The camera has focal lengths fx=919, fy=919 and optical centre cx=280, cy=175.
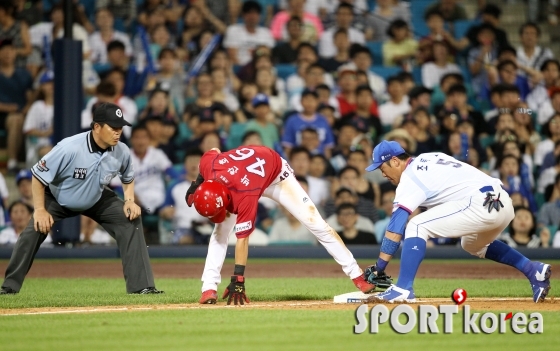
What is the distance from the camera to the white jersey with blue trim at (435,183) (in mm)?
7414

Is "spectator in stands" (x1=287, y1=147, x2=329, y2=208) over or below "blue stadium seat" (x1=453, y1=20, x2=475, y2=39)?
below

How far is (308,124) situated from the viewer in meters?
15.2

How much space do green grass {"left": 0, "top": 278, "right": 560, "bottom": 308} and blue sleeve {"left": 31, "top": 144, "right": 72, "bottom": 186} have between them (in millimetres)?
1114

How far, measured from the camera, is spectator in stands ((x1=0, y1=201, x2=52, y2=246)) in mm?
13477

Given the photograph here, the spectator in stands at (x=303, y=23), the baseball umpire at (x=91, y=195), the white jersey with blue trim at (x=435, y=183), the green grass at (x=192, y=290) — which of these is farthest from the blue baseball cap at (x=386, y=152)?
the spectator in stands at (x=303, y=23)

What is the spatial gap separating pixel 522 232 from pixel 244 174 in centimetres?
743

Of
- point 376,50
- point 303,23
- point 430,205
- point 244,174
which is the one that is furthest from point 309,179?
point 244,174

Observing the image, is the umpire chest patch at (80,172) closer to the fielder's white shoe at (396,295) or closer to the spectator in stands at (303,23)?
the fielder's white shoe at (396,295)

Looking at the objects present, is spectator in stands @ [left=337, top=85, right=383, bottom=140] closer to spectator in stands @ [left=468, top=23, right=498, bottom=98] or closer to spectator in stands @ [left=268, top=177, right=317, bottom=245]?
spectator in stands @ [left=268, top=177, right=317, bottom=245]

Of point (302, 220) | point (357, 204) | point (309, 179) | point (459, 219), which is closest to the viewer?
point (459, 219)

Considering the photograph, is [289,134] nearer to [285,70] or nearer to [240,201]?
[285,70]

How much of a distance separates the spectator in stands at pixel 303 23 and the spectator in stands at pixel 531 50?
→ 3.75 meters

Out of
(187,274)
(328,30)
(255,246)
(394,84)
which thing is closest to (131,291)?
(187,274)

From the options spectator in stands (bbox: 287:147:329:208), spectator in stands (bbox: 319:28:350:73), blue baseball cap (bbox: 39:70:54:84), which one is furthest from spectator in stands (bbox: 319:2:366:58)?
blue baseball cap (bbox: 39:70:54:84)
